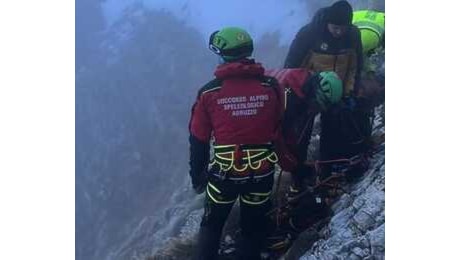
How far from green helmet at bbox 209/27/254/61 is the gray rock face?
0.61m

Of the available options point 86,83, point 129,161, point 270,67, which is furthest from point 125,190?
point 270,67

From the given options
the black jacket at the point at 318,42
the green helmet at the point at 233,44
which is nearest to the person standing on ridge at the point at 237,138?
the green helmet at the point at 233,44

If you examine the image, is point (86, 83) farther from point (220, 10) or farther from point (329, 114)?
point (329, 114)

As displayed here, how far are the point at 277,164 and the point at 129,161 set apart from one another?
595mm

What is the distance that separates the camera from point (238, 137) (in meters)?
3.14

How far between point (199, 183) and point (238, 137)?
25 centimetres

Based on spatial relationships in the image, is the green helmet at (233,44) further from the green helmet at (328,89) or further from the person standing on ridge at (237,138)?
the green helmet at (328,89)

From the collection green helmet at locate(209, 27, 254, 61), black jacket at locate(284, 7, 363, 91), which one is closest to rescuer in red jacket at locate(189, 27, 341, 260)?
green helmet at locate(209, 27, 254, 61)

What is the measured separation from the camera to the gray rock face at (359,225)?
9.96 feet

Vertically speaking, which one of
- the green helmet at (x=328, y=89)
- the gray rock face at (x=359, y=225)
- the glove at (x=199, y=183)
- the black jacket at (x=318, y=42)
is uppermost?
the black jacket at (x=318, y=42)

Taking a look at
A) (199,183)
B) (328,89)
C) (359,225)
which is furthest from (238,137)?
(359,225)

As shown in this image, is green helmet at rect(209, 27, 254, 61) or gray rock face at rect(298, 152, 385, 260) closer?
gray rock face at rect(298, 152, 385, 260)

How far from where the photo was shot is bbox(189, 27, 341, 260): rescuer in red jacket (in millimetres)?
3143

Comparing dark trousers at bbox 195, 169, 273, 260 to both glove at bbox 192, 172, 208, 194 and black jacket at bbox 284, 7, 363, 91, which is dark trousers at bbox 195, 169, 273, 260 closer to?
glove at bbox 192, 172, 208, 194
